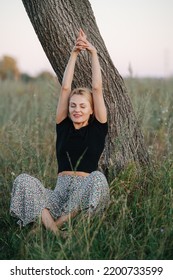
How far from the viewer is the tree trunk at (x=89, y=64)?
11.5 ft

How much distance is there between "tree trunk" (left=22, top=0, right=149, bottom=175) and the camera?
3.51m

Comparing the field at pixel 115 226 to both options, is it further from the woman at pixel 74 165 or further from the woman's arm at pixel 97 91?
the woman's arm at pixel 97 91

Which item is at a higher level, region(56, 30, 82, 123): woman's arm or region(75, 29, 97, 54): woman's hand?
region(75, 29, 97, 54): woman's hand

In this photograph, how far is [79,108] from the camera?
135 inches

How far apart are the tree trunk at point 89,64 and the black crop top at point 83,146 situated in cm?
15

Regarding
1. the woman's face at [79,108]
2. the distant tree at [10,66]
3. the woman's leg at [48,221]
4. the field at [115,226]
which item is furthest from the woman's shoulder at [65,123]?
the distant tree at [10,66]

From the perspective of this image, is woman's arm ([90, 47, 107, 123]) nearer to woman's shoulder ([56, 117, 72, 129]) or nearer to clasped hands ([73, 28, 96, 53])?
clasped hands ([73, 28, 96, 53])

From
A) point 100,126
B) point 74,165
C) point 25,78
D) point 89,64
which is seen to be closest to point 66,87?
point 89,64

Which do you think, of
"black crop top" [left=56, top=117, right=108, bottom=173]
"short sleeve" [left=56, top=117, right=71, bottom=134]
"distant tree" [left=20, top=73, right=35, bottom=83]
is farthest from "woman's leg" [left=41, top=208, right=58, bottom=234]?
"distant tree" [left=20, top=73, right=35, bottom=83]

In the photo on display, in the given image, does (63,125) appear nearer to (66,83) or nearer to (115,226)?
(66,83)

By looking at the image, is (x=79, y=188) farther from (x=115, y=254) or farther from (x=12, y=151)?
(x=12, y=151)

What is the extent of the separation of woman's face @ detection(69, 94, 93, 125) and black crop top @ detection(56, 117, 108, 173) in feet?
0.28

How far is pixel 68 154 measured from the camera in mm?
3480
